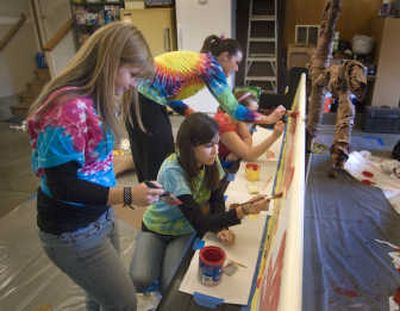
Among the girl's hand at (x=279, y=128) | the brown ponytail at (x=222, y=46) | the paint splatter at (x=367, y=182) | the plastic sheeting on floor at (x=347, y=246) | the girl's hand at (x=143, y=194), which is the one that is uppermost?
the brown ponytail at (x=222, y=46)

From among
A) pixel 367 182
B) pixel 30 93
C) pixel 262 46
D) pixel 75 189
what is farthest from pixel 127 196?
pixel 30 93

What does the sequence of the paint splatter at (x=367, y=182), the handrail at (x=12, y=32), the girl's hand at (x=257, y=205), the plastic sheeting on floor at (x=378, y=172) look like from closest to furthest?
the girl's hand at (x=257, y=205) < the plastic sheeting on floor at (x=378, y=172) < the paint splatter at (x=367, y=182) < the handrail at (x=12, y=32)

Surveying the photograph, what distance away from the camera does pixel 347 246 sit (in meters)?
1.93

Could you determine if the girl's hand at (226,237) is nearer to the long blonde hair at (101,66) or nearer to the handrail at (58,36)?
the long blonde hair at (101,66)

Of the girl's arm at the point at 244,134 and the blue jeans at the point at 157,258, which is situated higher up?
the girl's arm at the point at 244,134

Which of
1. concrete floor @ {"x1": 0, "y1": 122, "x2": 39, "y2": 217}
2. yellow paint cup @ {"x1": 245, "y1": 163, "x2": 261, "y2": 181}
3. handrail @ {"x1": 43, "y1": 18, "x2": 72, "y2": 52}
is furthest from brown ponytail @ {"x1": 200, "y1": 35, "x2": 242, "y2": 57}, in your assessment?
handrail @ {"x1": 43, "y1": 18, "x2": 72, "y2": 52}

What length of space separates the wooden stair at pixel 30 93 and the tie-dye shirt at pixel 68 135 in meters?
4.92

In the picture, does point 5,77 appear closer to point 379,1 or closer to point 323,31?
point 323,31

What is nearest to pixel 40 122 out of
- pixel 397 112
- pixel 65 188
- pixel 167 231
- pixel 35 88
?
pixel 65 188

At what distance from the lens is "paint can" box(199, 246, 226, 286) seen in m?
1.25

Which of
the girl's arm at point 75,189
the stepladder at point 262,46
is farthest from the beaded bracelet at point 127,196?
the stepladder at point 262,46

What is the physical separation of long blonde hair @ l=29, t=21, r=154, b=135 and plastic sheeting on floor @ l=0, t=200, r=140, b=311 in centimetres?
115

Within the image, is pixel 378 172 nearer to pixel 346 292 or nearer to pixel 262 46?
pixel 346 292

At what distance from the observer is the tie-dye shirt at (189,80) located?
1724 mm
